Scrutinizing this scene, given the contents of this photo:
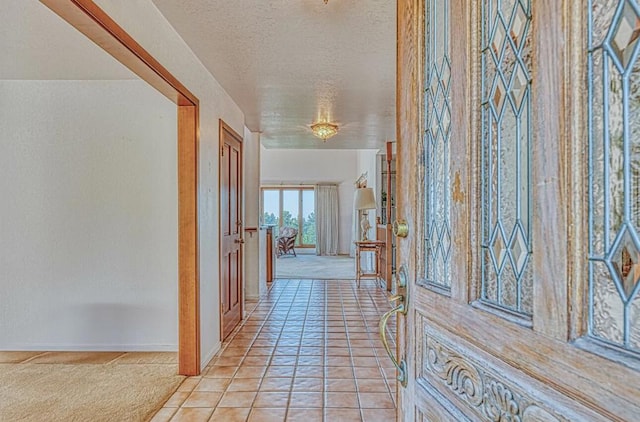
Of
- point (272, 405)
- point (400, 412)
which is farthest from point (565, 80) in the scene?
point (272, 405)

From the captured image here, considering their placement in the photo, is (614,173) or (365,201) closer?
(614,173)

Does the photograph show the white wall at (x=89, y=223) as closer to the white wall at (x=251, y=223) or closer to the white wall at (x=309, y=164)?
the white wall at (x=251, y=223)

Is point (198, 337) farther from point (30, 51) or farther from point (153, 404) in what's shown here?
point (30, 51)

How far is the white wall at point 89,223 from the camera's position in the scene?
3.45m

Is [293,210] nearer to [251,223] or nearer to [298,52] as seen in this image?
[251,223]

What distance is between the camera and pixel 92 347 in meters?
3.48

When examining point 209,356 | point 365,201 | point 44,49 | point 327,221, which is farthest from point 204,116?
point 327,221

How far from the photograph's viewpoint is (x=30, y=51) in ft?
9.41

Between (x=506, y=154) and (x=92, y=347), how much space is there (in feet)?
12.4

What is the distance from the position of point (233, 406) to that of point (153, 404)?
489 mm

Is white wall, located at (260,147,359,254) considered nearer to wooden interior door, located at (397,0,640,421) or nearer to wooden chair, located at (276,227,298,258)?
wooden chair, located at (276,227,298,258)

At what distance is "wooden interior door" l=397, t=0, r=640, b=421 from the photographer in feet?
1.65

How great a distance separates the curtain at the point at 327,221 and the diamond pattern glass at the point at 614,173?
1200 centimetres

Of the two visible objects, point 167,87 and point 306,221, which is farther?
point 306,221
